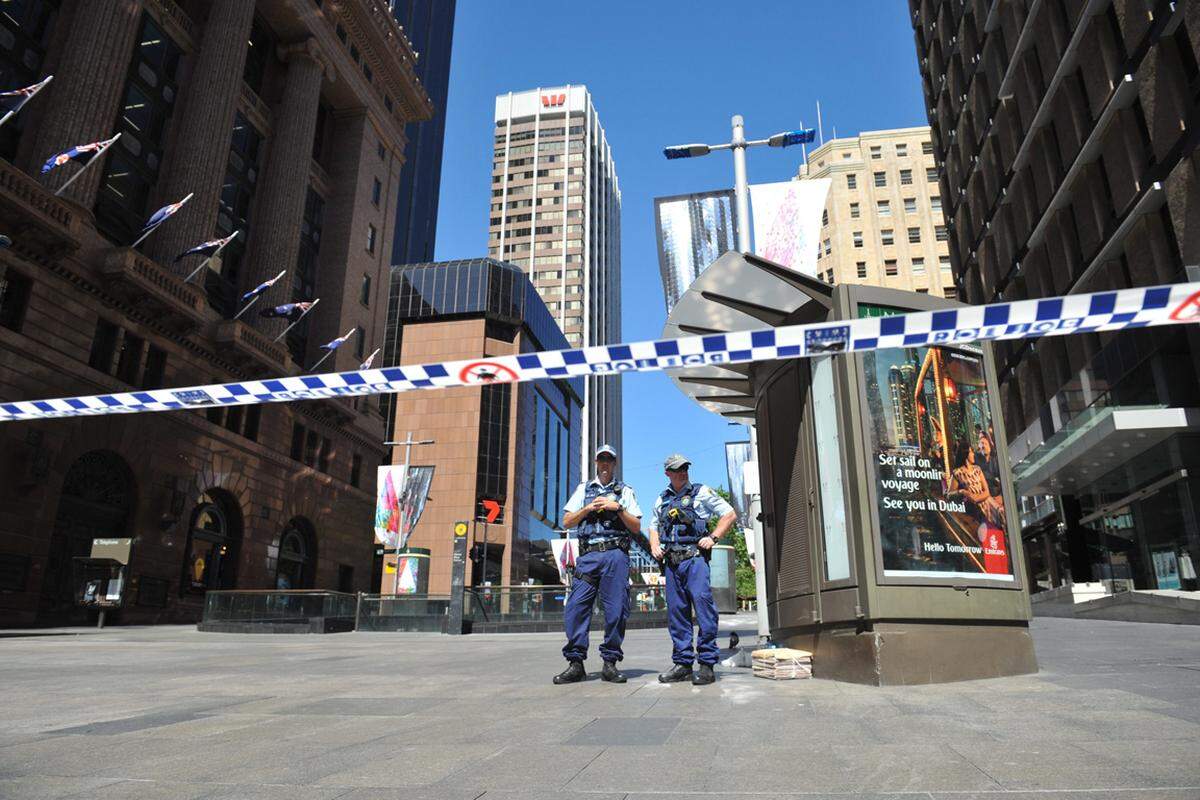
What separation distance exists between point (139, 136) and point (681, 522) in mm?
30983

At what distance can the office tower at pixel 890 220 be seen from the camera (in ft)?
203

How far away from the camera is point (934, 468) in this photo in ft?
21.3

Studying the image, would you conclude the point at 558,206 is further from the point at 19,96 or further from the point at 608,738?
the point at 608,738

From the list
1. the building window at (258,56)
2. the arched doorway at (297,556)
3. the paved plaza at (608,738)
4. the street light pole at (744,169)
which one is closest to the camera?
the paved plaza at (608,738)

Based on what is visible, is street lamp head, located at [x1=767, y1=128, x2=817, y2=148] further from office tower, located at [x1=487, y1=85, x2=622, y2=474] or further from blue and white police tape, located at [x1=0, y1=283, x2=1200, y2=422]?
office tower, located at [x1=487, y1=85, x2=622, y2=474]

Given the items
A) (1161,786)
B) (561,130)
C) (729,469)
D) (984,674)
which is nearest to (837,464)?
(984,674)

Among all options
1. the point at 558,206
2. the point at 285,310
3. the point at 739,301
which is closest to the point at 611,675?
the point at 739,301

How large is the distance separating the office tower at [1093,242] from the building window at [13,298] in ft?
101

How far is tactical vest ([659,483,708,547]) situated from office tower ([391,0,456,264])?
296 feet

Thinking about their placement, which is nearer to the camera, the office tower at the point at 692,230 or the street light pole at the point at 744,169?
the street light pole at the point at 744,169

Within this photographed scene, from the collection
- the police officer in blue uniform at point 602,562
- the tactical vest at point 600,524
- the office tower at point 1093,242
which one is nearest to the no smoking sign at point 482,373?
the police officer in blue uniform at point 602,562

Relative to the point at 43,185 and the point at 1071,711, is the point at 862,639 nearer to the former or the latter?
the point at 1071,711

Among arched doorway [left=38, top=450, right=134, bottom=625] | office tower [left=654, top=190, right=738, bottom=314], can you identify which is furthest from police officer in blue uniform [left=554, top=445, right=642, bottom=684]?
arched doorway [left=38, top=450, right=134, bottom=625]

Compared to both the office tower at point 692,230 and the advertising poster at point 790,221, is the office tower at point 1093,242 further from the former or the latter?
the office tower at point 692,230
